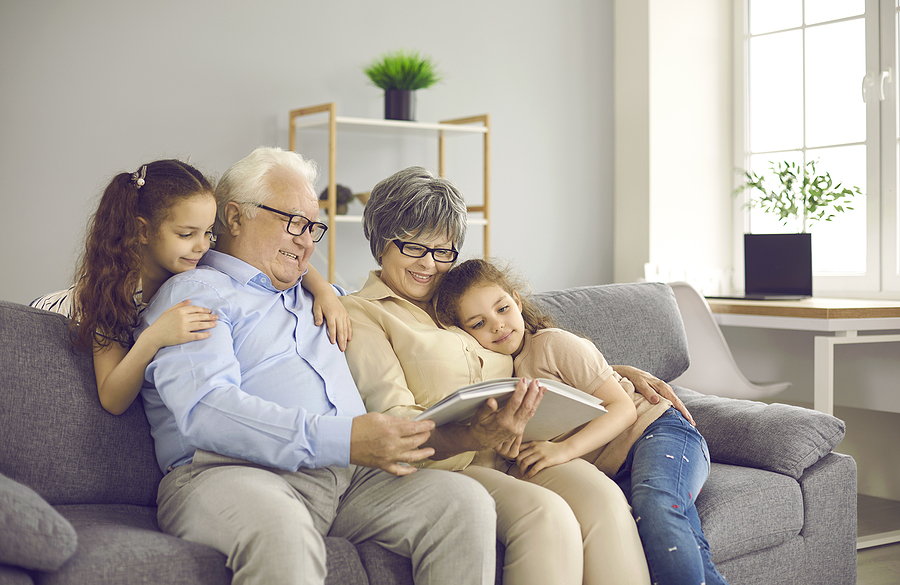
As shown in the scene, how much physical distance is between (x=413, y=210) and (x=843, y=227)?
278 cm

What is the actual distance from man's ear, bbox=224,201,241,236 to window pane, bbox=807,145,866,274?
306cm

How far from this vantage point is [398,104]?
10.6 ft

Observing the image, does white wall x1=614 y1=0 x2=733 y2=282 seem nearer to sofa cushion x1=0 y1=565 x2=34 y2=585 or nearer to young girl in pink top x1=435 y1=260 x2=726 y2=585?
young girl in pink top x1=435 y1=260 x2=726 y2=585

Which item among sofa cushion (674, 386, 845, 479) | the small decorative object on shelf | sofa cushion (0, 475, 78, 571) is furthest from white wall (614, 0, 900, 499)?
sofa cushion (0, 475, 78, 571)

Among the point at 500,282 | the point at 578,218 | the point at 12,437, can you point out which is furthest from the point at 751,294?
the point at 12,437

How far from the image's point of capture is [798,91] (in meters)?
3.92

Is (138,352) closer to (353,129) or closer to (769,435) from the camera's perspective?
(769,435)

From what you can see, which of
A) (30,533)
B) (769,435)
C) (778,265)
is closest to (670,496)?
(769,435)

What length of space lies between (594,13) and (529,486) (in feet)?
10.7

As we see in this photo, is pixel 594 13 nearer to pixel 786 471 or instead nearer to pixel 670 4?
pixel 670 4

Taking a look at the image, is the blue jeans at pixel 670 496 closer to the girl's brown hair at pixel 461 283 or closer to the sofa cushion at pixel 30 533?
the girl's brown hair at pixel 461 283

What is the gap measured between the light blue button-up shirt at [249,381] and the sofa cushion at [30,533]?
245mm

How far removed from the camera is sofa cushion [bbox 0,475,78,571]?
3.45 ft

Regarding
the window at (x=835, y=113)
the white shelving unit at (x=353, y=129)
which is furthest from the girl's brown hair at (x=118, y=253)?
the window at (x=835, y=113)
